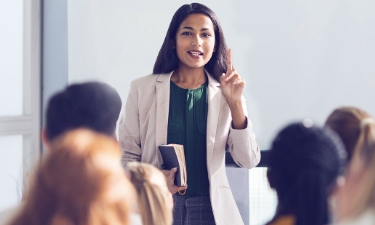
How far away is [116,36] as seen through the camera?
11.7 ft

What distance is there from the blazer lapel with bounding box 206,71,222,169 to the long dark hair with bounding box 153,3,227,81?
7cm

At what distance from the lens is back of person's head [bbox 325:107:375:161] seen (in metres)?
1.51

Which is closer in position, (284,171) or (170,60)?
(284,171)

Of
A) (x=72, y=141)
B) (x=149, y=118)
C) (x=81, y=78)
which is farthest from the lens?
(x=81, y=78)

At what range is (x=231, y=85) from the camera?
248cm

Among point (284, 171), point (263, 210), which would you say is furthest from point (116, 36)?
point (284, 171)

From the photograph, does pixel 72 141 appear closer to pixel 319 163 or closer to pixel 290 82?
pixel 319 163

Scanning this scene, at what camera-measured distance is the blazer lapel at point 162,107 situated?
96.0 inches

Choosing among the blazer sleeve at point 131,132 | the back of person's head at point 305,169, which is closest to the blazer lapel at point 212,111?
the blazer sleeve at point 131,132

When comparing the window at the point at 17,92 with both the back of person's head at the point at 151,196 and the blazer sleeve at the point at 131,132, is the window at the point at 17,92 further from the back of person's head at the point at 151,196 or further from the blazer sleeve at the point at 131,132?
the back of person's head at the point at 151,196

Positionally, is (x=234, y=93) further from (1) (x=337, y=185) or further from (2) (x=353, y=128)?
(1) (x=337, y=185)

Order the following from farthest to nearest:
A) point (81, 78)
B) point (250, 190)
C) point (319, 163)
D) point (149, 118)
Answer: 1. point (250, 190)
2. point (81, 78)
3. point (149, 118)
4. point (319, 163)

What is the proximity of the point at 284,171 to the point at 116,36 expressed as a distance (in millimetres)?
2334

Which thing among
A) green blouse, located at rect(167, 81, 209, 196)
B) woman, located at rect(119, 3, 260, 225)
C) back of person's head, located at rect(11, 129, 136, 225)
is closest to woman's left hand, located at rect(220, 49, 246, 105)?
woman, located at rect(119, 3, 260, 225)
